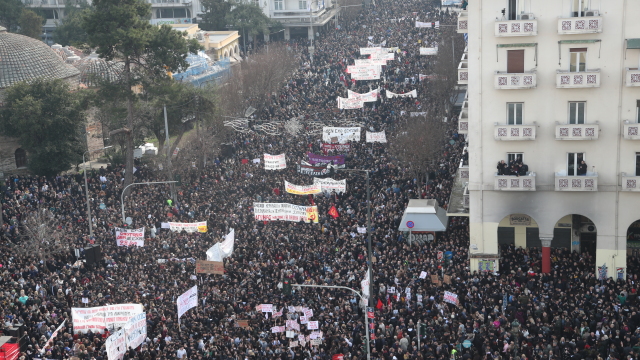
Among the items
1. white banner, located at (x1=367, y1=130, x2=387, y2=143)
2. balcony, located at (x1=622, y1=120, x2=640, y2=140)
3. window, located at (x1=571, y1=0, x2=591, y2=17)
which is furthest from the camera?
white banner, located at (x1=367, y1=130, x2=387, y2=143)

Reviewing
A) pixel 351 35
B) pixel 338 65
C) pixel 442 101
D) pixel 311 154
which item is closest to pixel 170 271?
pixel 311 154

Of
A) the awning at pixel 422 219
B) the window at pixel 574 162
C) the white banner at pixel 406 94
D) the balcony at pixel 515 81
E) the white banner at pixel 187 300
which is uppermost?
the balcony at pixel 515 81

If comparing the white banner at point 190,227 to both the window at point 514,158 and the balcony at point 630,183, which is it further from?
the balcony at point 630,183

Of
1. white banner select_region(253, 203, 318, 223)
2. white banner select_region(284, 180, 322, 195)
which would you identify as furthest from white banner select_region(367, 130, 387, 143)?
white banner select_region(253, 203, 318, 223)

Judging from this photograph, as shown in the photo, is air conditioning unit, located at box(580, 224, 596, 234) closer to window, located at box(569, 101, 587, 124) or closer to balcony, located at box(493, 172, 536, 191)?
balcony, located at box(493, 172, 536, 191)

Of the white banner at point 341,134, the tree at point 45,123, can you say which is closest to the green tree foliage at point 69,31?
the tree at point 45,123

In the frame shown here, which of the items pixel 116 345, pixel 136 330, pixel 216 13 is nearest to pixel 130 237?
pixel 136 330

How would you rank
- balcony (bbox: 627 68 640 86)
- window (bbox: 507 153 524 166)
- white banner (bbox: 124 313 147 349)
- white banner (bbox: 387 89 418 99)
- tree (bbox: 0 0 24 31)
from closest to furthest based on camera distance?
white banner (bbox: 124 313 147 349)
balcony (bbox: 627 68 640 86)
window (bbox: 507 153 524 166)
white banner (bbox: 387 89 418 99)
tree (bbox: 0 0 24 31)

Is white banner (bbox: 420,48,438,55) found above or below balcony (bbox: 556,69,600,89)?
below
